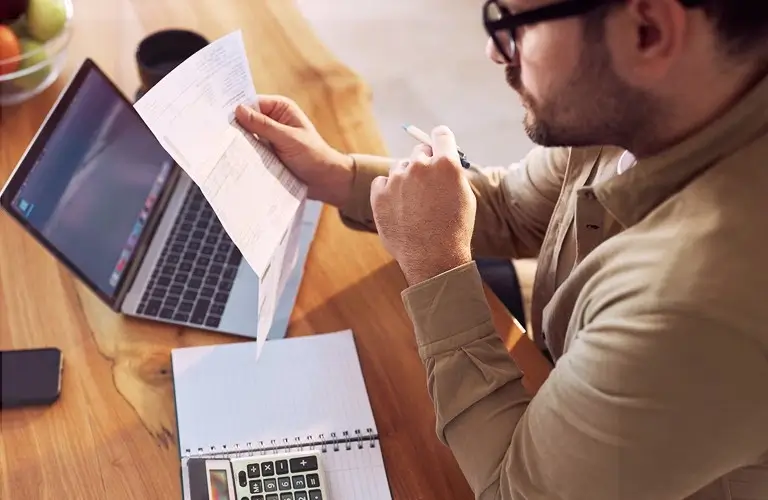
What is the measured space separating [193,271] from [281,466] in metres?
0.31

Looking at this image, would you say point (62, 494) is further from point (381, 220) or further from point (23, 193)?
point (381, 220)

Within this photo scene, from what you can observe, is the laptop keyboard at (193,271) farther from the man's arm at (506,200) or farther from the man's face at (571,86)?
the man's face at (571,86)

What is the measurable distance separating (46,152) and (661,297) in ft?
2.17

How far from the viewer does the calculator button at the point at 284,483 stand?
0.79 m

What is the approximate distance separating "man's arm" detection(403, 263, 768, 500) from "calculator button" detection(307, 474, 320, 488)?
16 centimetres

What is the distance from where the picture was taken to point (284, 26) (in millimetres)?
1362

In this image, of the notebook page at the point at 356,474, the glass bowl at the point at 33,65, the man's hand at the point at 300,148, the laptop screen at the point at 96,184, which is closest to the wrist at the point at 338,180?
A: the man's hand at the point at 300,148

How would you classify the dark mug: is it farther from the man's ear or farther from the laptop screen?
the man's ear

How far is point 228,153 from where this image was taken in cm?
86

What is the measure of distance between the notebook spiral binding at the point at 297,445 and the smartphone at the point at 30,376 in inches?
6.8

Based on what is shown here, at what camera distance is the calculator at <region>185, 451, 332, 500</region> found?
2.57ft

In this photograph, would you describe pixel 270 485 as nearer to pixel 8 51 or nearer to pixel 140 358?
pixel 140 358

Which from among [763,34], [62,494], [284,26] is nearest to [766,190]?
[763,34]

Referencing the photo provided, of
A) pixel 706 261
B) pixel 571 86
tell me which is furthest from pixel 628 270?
pixel 571 86
